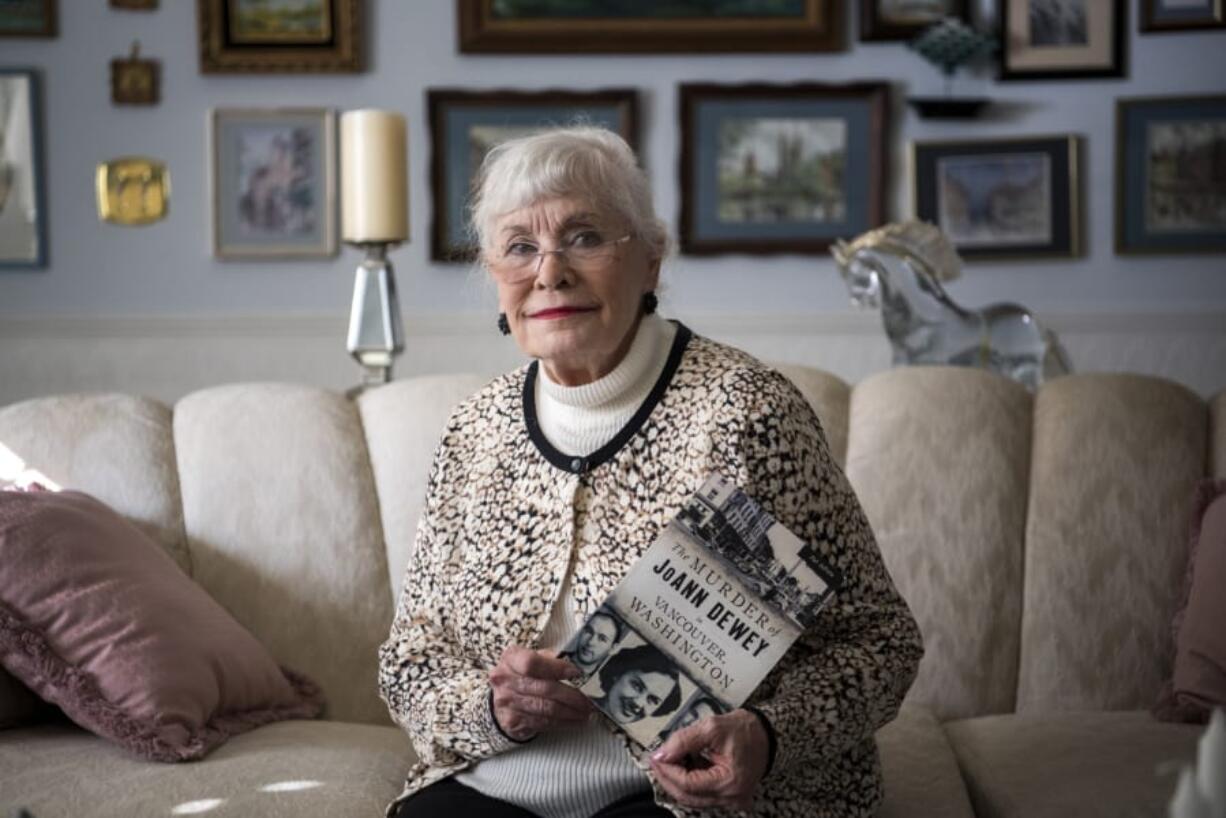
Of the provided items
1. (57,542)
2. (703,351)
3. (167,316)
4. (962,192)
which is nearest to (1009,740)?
(703,351)

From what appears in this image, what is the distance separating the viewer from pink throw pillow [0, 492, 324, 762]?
2.02 meters

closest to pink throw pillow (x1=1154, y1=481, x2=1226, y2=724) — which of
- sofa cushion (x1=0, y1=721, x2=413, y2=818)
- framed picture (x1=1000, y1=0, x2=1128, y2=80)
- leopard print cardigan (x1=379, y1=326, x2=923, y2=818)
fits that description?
leopard print cardigan (x1=379, y1=326, x2=923, y2=818)

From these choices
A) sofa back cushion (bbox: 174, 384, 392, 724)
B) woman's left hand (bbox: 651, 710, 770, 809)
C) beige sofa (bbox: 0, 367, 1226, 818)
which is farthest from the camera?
sofa back cushion (bbox: 174, 384, 392, 724)

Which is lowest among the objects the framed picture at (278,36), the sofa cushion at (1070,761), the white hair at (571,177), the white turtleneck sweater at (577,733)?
the sofa cushion at (1070,761)

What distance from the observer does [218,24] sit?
4.09m

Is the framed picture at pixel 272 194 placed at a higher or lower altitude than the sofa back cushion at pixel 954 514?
higher

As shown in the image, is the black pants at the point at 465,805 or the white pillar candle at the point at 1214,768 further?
the black pants at the point at 465,805

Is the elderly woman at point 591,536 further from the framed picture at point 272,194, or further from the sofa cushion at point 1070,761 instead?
the framed picture at point 272,194

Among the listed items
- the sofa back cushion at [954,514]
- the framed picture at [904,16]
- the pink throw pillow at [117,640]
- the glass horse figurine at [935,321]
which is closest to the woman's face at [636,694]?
the pink throw pillow at [117,640]

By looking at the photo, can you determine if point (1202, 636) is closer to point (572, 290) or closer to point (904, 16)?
point (572, 290)

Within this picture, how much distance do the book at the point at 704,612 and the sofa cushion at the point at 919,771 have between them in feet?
1.43

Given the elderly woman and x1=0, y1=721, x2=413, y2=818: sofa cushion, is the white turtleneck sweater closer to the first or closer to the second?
the elderly woman

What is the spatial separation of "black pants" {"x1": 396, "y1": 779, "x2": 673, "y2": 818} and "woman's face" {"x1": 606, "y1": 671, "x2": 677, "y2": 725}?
0.14 meters

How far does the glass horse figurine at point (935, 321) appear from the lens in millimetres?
3275
